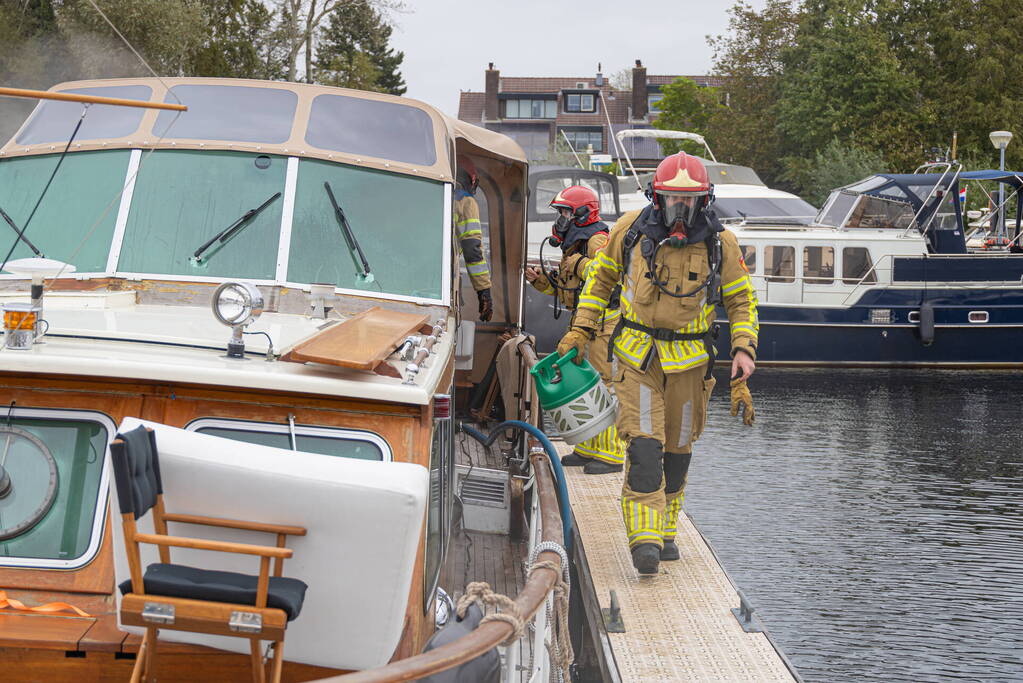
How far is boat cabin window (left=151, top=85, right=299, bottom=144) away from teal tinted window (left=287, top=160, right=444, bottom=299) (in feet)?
1.09

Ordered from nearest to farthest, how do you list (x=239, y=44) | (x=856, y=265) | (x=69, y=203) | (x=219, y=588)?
1. (x=219, y=588)
2. (x=69, y=203)
3. (x=856, y=265)
4. (x=239, y=44)

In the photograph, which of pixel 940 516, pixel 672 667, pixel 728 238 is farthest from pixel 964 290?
pixel 672 667

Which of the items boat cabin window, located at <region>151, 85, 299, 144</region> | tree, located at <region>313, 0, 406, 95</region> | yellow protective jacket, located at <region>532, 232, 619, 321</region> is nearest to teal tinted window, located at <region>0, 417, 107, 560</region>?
boat cabin window, located at <region>151, 85, 299, 144</region>

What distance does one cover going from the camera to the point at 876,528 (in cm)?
951

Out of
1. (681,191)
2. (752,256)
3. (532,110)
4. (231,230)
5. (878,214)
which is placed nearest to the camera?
(231,230)

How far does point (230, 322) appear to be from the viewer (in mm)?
3816

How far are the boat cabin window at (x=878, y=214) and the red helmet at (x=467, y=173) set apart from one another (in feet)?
42.5

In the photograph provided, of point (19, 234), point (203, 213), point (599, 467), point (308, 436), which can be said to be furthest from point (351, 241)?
point (599, 467)

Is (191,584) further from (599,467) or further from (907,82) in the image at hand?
(907,82)

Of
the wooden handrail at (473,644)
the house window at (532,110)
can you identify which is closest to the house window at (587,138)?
the house window at (532,110)

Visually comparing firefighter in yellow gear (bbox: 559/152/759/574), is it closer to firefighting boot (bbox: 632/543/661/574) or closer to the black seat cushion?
firefighting boot (bbox: 632/543/661/574)

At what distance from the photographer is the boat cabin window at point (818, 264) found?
19.4m

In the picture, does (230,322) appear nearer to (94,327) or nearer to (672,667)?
(94,327)

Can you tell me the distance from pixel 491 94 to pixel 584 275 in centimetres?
7748
